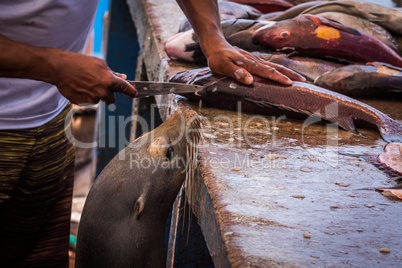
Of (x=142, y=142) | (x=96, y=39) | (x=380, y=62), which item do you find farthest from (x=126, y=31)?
(x=142, y=142)

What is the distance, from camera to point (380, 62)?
338 cm

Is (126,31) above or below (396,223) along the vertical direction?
above

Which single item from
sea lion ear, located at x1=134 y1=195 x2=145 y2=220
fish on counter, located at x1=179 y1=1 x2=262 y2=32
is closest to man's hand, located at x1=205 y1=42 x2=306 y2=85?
sea lion ear, located at x1=134 y1=195 x2=145 y2=220

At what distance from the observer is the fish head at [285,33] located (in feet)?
11.3

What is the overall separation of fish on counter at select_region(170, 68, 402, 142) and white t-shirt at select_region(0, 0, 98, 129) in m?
0.80

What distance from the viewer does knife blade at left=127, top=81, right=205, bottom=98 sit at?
2.30 m

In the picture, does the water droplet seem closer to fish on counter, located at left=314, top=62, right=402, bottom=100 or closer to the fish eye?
fish on counter, located at left=314, top=62, right=402, bottom=100

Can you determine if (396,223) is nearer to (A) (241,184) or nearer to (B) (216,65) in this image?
(A) (241,184)

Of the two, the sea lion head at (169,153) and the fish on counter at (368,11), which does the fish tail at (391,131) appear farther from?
the fish on counter at (368,11)

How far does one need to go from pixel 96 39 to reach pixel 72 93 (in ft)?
25.5

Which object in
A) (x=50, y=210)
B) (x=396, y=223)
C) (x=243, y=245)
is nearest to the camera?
(x=243, y=245)

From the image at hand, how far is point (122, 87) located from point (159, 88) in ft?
1.26

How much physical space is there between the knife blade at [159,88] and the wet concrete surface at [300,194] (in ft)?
0.65

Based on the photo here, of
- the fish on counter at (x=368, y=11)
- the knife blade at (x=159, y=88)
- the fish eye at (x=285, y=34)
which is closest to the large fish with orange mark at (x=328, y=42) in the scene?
the fish eye at (x=285, y=34)
